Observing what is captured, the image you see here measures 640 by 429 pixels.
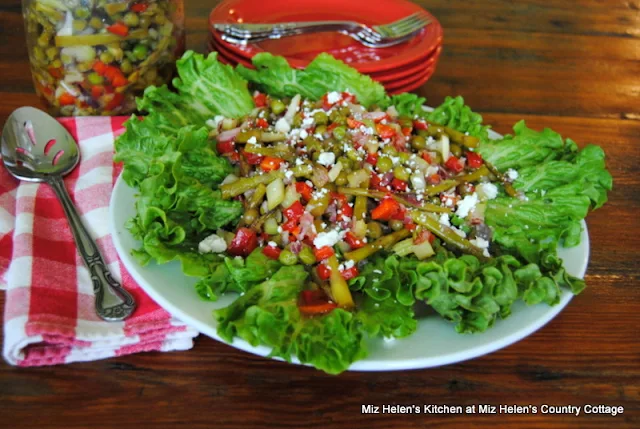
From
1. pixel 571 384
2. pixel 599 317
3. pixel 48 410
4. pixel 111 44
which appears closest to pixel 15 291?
pixel 48 410

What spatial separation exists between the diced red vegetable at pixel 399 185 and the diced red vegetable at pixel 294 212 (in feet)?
1.05

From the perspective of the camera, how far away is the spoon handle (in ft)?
5.49

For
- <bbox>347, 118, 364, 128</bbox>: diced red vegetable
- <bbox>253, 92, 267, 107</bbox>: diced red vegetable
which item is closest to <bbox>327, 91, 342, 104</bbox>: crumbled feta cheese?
<bbox>347, 118, 364, 128</bbox>: diced red vegetable

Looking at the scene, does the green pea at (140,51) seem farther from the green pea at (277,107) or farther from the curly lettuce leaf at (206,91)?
the green pea at (277,107)

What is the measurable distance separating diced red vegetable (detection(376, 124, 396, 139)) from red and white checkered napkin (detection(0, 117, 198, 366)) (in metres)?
0.88

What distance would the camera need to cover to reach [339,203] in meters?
1.90

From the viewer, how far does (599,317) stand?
1.91m

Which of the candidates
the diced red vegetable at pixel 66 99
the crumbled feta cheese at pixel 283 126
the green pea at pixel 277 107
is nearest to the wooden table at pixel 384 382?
the diced red vegetable at pixel 66 99

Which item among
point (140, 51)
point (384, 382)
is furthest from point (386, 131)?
point (140, 51)

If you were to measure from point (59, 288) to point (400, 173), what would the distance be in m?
1.03

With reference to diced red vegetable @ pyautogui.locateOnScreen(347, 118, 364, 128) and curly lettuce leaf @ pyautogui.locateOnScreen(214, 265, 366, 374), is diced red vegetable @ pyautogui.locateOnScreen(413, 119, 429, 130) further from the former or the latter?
curly lettuce leaf @ pyautogui.locateOnScreen(214, 265, 366, 374)

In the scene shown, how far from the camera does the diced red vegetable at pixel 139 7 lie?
2170mm

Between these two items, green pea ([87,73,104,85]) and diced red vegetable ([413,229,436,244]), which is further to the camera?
green pea ([87,73,104,85])

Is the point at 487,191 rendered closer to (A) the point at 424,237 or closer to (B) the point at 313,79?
(A) the point at 424,237
